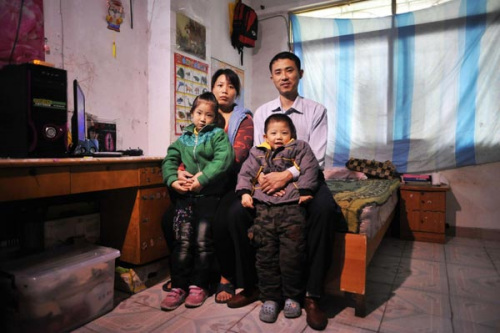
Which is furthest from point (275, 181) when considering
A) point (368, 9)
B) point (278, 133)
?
point (368, 9)

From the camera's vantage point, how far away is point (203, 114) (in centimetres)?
183

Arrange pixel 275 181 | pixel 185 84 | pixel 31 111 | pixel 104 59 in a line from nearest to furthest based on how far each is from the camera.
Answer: pixel 31 111
pixel 275 181
pixel 104 59
pixel 185 84

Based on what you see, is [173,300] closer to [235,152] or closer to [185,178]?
[185,178]

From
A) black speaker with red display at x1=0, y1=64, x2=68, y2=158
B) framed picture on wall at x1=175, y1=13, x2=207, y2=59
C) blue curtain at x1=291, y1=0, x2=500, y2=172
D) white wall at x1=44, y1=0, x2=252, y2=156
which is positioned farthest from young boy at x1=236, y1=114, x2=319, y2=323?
blue curtain at x1=291, y1=0, x2=500, y2=172

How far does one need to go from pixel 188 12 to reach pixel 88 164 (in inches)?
77.4

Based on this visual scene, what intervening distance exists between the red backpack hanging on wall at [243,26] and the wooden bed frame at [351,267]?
2.88 meters

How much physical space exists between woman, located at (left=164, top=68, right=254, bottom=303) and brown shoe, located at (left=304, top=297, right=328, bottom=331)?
1.45 ft

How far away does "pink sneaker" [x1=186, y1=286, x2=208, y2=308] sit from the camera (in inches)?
64.6

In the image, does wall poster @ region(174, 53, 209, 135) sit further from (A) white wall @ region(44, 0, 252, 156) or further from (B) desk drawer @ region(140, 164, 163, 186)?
(B) desk drawer @ region(140, 164, 163, 186)

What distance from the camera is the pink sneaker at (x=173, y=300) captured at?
5.29 ft

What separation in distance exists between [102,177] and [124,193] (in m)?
0.30

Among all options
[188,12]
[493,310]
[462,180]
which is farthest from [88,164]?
[462,180]

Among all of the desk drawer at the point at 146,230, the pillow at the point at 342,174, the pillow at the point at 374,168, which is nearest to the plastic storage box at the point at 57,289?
the desk drawer at the point at 146,230

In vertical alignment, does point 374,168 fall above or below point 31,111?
below
